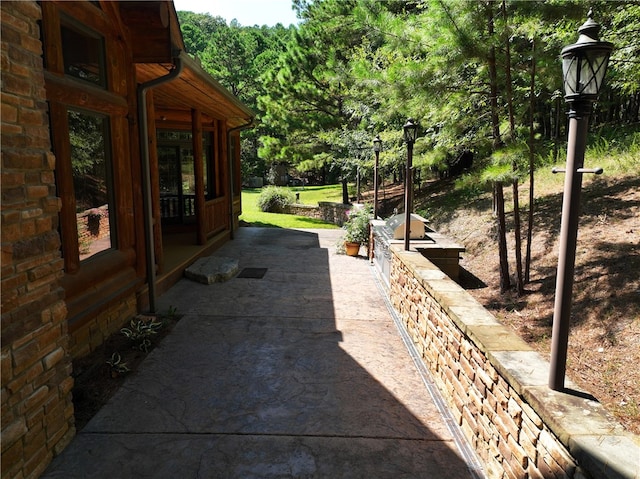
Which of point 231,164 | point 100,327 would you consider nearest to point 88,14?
point 100,327

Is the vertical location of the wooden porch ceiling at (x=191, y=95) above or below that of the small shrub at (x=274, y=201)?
above

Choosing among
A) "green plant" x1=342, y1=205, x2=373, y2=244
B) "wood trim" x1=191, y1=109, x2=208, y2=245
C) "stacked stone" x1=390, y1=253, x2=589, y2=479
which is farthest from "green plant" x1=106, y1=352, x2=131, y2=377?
"green plant" x1=342, y1=205, x2=373, y2=244

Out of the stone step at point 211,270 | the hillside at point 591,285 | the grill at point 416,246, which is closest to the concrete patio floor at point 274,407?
the stone step at point 211,270

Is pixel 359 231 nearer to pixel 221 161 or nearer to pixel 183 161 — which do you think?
pixel 221 161

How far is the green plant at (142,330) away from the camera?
14.4ft

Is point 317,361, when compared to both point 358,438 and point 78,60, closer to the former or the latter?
point 358,438

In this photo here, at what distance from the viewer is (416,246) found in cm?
752

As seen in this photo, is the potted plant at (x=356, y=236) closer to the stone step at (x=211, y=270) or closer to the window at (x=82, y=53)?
the stone step at (x=211, y=270)

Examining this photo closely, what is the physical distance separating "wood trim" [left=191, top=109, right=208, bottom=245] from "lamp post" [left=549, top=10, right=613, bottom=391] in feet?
23.2

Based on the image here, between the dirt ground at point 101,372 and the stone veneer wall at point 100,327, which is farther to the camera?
the stone veneer wall at point 100,327

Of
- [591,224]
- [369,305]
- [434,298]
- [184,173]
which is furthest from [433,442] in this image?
[184,173]

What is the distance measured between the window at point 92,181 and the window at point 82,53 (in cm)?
36

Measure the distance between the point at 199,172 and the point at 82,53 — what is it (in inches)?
166

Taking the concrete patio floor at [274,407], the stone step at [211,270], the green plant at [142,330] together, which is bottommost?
the concrete patio floor at [274,407]
